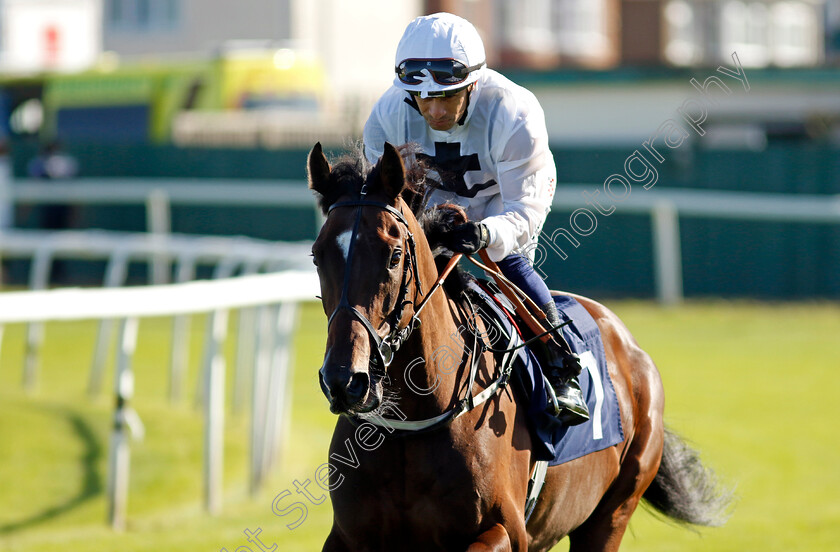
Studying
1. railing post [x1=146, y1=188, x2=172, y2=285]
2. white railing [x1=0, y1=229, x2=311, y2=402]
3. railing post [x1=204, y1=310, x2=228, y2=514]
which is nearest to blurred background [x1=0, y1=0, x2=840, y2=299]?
railing post [x1=146, y1=188, x2=172, y2=285]

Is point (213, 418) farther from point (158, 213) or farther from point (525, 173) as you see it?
→ point (158, 213)

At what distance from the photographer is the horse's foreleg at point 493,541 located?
10.7 feet

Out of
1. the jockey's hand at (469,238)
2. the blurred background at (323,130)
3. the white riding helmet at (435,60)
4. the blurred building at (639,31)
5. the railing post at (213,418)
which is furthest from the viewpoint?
the blurred building at (639,31)

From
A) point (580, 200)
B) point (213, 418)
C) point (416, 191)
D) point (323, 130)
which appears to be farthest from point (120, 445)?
point (323, 130)

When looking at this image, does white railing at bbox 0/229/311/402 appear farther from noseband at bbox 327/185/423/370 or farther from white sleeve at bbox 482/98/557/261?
noseband at bbox 327/185/423/370

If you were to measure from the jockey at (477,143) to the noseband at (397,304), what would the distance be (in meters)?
0.23

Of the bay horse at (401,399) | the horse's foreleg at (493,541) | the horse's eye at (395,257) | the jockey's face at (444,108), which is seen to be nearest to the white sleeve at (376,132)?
the jockey's face at (444,108)

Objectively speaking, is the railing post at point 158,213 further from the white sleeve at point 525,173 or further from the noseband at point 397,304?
the noseband at point 397,304

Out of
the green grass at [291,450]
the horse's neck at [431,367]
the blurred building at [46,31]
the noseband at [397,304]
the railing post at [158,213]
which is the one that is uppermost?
the blurred building at [46,31]

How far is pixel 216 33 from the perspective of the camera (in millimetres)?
25547

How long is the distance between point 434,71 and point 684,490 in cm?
223

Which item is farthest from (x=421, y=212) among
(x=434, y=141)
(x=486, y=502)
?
(x=486, y=502)

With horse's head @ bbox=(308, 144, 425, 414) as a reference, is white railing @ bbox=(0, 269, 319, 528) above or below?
below

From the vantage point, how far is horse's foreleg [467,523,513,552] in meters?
3.27
